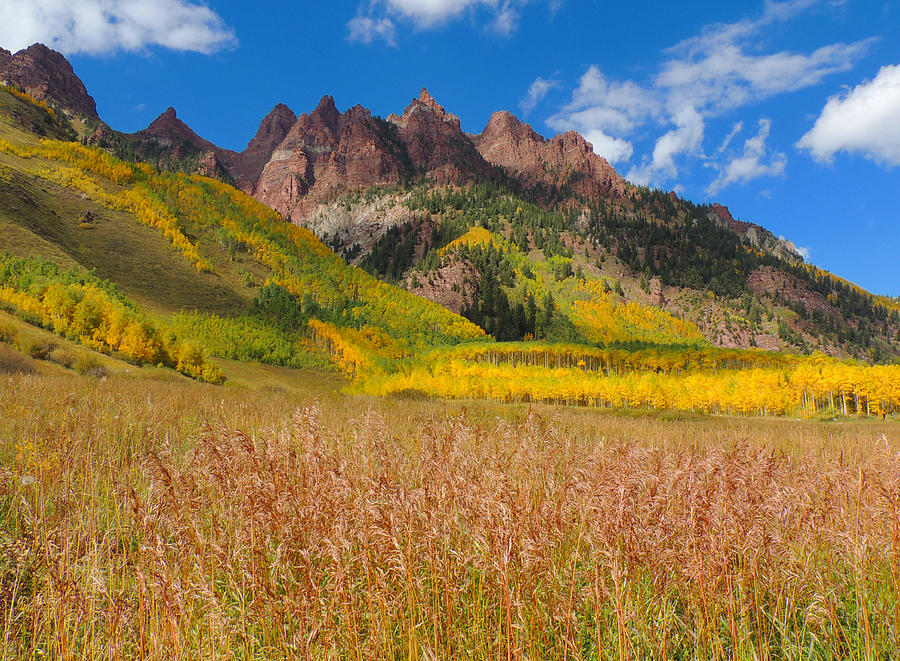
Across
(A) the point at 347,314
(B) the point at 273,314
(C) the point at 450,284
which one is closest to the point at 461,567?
(B) the point at 273,314

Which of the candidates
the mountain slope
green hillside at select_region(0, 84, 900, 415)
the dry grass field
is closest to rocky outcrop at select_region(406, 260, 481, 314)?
the mountain slope

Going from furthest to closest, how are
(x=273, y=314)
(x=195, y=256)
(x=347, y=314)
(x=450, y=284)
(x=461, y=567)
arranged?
(x=450, y=284), (x=347, y=314), (x=195, y=256), (x=273, y=314), (x=461, y=567)

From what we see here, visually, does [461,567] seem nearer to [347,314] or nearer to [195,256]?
[195,256]

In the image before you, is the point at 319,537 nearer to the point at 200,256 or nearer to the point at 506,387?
the point at 506,387

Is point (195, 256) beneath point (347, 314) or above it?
above

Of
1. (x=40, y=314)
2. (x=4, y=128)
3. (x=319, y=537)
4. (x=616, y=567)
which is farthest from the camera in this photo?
(x=4, y=128)

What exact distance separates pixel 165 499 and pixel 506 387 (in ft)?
269

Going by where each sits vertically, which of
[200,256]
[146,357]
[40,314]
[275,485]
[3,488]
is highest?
[200,256]

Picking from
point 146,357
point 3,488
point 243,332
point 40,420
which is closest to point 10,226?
point 243,332

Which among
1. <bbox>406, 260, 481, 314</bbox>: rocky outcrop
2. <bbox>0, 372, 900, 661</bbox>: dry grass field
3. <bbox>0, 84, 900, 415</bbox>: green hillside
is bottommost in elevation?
<bbox>0, 372, 900, 661</bbox>: dry grass field

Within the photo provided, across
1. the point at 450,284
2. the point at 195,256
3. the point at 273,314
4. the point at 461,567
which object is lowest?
the point at 461,567

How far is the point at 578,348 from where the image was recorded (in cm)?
11344

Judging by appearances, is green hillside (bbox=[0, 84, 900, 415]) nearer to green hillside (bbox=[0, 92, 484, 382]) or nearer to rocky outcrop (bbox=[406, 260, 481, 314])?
green hillside (bbox=[0, 92, 484, 382])

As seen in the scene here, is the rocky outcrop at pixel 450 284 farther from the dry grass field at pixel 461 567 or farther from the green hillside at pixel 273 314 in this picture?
the dry grass field at pixel 461 567
